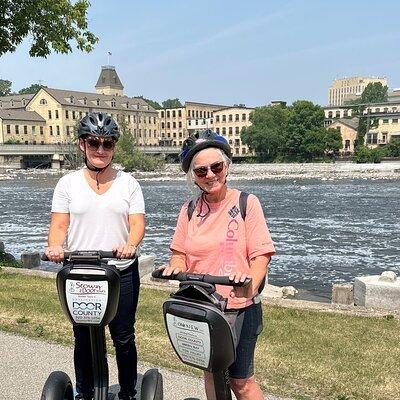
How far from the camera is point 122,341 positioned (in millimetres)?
3693

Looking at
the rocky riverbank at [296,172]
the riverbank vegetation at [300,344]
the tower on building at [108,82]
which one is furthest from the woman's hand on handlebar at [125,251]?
the tower on building at [108,82]

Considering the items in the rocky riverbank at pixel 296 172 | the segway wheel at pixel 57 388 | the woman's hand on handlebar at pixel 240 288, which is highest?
the woman's hand on handlebar at pixel 240 288

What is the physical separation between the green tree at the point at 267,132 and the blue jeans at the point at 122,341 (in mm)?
96458

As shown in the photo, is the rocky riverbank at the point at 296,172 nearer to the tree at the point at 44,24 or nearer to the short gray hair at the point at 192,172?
the tree at the point at 44,24

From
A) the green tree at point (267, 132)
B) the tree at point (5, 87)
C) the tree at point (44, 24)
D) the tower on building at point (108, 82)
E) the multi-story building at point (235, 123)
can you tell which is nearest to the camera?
the tree at point (44, 24)

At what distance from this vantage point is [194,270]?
3111 millimetres

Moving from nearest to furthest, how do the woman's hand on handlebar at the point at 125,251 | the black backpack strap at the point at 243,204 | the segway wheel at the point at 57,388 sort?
the black backpack strap at the point at 243,204 → the woman's hand on handlebar at the point at 125,251 → the segway wheel at the point at 57,388

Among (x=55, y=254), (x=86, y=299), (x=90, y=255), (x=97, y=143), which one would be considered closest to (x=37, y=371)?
(x=55, y=254)

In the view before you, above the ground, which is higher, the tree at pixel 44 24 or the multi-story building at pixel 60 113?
the multi-story building at pixel 60 113

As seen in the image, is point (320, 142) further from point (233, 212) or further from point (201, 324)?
point (201, 324)

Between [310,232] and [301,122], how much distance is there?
75.8 meters

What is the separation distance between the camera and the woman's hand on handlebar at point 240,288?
2723mm

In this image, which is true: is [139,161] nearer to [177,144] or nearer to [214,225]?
[177,144]

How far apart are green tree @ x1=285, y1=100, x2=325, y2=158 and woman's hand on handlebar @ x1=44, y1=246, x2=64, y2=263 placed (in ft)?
311
